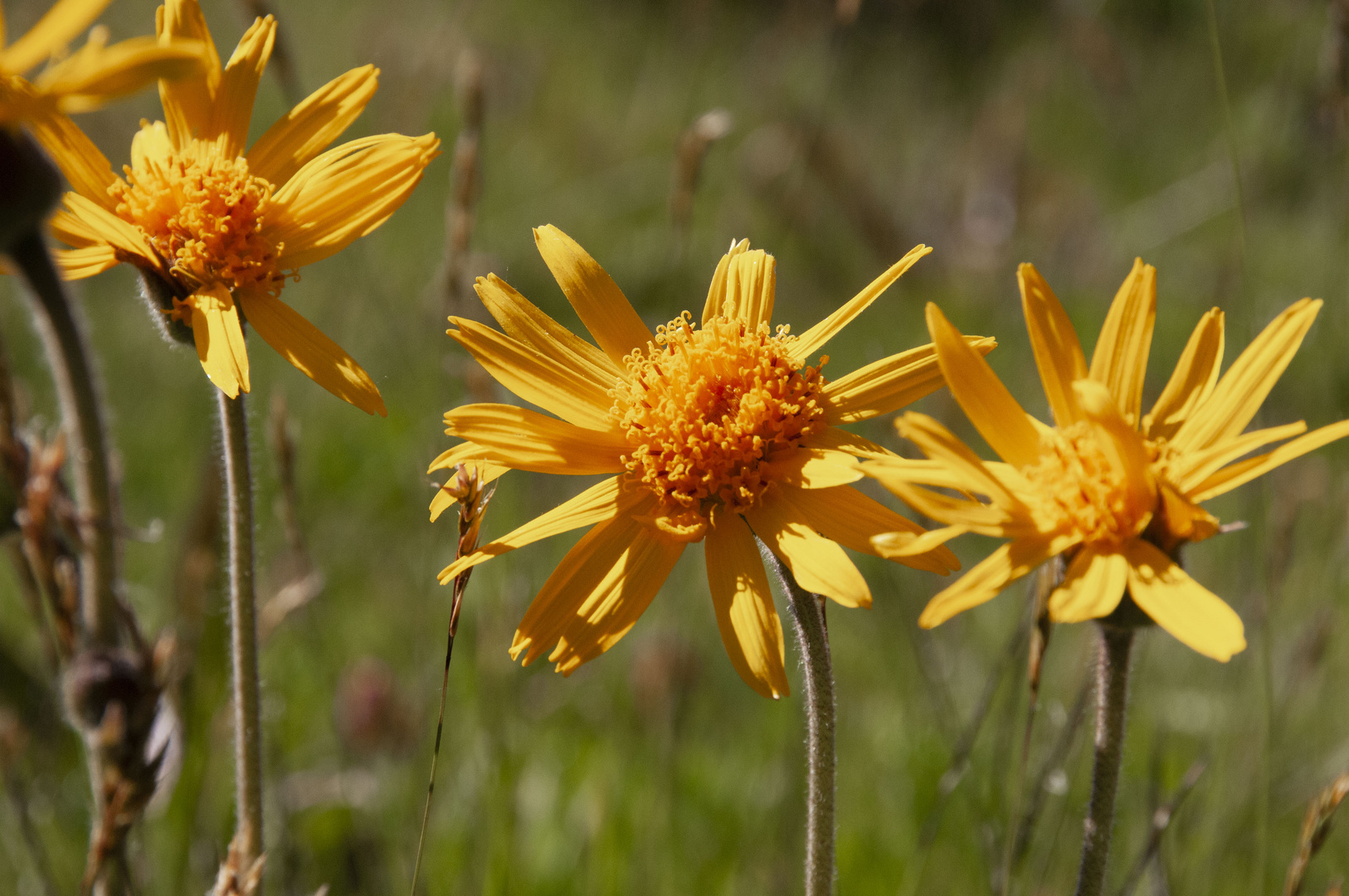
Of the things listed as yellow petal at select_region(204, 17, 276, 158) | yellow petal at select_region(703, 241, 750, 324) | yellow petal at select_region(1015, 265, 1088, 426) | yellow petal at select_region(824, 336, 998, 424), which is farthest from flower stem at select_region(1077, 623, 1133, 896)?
yellow petal at select_region(204, 17, 276, 158)

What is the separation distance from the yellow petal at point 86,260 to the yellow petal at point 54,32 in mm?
698

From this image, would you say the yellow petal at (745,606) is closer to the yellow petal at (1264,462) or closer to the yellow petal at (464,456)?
the yellow petal at (464,456)

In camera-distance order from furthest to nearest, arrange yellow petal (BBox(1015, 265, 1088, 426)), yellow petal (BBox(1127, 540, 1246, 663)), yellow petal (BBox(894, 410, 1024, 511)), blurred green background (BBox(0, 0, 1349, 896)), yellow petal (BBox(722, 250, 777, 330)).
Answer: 1. blurred green background (BBox(0, 0, 1349, 896))
2. yellow petal (BBox(722, 250, 777, 330))
3. yellow petal (BBox(1015, 265, 1088, 426))
4. yellow petal (BBox(894, 410, 1024, 511))
5. yellow petal (BBox(1127, 540, 1246, 663))

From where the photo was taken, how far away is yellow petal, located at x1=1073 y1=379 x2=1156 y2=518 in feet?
5.32

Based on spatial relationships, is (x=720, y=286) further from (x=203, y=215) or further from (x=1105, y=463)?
(x=203, y=215)

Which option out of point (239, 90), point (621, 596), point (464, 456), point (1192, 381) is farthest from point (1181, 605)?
Result: point (239, 90)

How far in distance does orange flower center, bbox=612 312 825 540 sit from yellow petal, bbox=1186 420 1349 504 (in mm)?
641

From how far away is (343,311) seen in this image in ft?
19.6

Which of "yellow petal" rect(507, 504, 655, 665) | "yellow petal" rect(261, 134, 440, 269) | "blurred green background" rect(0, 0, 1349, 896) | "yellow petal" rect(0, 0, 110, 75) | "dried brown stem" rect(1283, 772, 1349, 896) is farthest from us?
"blurred green background" rect(0, 0, 1349, 896)

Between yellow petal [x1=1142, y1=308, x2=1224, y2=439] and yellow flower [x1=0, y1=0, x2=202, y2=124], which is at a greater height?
yellow flower [x1=0, y1=0, x2=202, y2=124]

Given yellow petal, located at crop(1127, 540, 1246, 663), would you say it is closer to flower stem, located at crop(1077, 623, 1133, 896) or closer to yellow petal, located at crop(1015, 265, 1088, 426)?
flower stem, located at crop(1077, 623, 1133, 896)

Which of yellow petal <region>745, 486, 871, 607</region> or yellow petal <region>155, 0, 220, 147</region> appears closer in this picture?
yellow petal <region>745, 486, 871, 607</region>

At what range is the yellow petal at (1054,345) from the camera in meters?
1.78

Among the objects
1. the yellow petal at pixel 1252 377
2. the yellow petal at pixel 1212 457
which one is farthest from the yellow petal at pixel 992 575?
the yellow petal at pixel 1252 377
